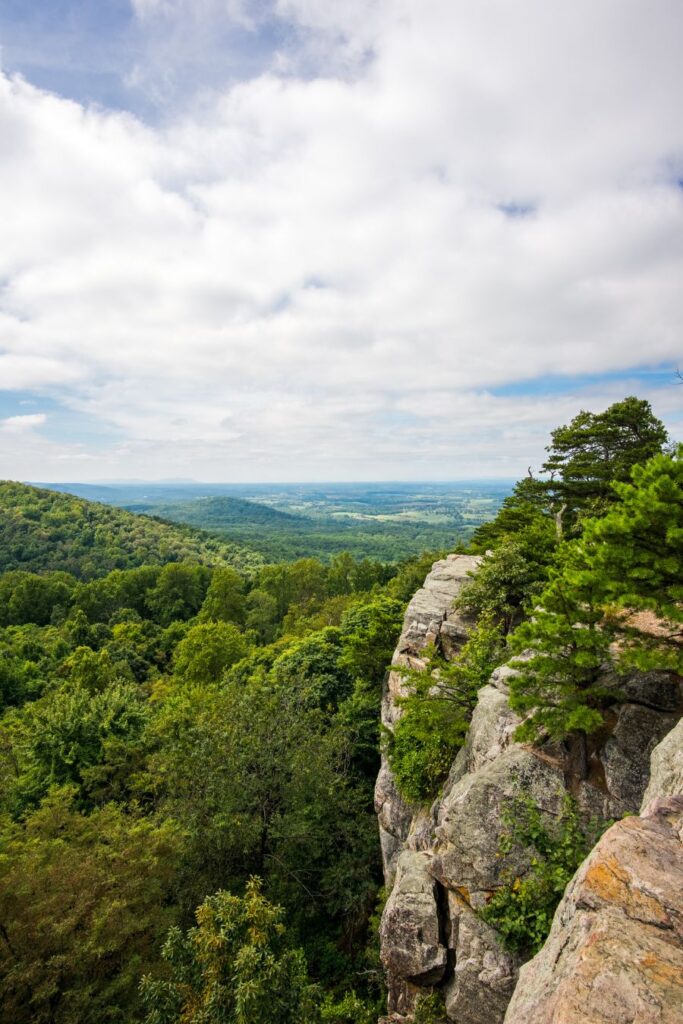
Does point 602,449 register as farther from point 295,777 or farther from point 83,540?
point 83,540

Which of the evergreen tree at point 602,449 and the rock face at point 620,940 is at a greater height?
the evergreen tree at point 602,449

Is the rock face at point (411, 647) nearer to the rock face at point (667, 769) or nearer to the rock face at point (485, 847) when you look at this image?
the rock face at point (485, 847)

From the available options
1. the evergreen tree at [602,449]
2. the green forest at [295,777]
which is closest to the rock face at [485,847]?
the green forest at [295,777]

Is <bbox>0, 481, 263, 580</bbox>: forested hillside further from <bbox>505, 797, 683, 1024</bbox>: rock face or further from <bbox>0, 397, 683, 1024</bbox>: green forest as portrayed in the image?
<bbox>505, 797, 683, 1024</bbox>: rock face

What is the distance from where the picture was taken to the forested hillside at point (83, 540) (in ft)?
327

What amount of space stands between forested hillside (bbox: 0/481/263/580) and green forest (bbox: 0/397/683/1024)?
6663 cm

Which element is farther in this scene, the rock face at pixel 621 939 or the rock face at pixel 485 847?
the rock face at pixel 485 847

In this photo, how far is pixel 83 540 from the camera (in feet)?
357

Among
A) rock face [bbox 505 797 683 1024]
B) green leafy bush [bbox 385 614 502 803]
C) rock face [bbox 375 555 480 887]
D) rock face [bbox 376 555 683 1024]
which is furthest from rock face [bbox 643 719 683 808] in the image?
rock face [bbox 375 555 480 887]

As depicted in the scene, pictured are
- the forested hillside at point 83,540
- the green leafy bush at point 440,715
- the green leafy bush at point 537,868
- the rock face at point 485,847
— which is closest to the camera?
the green leafy bush at point 537,868

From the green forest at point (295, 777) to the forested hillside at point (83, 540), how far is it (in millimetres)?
66630

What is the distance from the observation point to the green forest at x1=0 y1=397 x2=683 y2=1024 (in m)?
9.45

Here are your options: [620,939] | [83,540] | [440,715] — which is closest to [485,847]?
[440,715]

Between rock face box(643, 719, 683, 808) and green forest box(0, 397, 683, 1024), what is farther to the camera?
green forest box(0, 397, 683, 1024)
